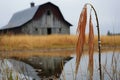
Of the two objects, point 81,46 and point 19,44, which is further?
point 19,44

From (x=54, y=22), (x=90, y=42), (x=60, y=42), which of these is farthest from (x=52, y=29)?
(x=90, y=42)

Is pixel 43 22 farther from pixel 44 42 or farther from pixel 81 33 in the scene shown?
pixel 81 33

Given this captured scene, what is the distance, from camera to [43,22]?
38656mm

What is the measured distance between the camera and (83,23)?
2041 mm

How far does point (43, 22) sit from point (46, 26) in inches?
21.9

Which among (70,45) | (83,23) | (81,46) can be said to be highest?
(83,23)

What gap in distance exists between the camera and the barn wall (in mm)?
37719

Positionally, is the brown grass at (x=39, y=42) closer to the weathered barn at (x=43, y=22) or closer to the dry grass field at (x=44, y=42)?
the dry grass field at (x=44, y=42)

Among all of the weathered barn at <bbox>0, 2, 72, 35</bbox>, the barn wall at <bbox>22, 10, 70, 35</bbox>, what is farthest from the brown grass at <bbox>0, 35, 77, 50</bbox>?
the weathered barn at <bbox>0, 2, 72, 35</bbox>

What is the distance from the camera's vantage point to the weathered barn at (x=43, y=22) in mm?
37719

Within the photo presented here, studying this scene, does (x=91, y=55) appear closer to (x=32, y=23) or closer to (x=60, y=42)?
(x=60, y=42)

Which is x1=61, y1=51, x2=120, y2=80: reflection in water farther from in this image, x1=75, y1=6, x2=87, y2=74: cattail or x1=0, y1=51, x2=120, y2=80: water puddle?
x1=75, y1=6, x2=87, y2=74: cattail

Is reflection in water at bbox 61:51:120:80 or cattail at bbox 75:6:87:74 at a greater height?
cattail at bbox 75:6:87:74

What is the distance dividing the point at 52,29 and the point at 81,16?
3693 cm
